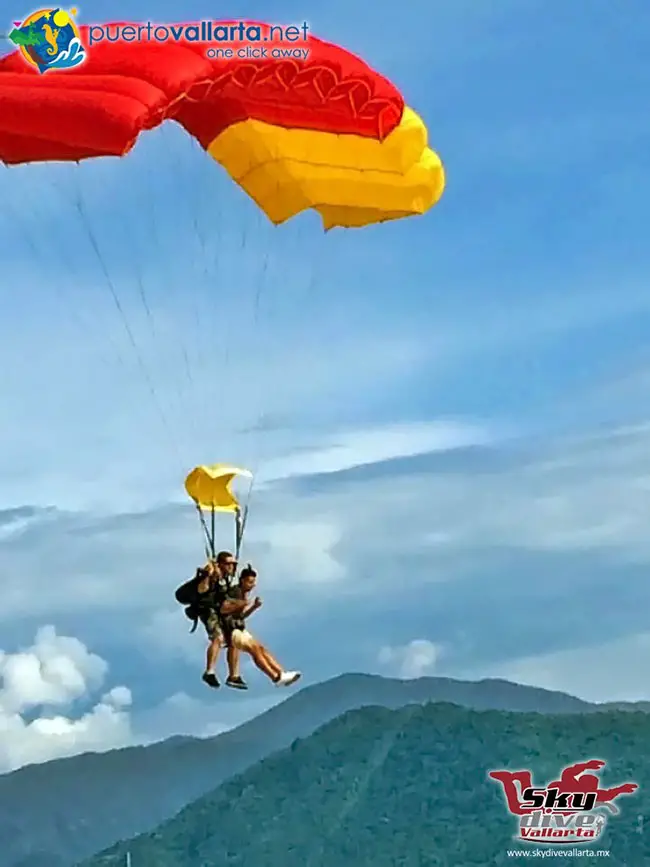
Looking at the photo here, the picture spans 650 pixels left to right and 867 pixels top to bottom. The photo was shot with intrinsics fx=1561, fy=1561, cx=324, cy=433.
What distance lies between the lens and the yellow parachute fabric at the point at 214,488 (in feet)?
70.9

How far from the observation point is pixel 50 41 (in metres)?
20.6

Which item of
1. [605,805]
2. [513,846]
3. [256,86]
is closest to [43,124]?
[256,86]

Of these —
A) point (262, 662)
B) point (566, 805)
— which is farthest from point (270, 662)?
point (566, 805)

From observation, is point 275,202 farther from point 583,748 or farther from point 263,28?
point 583,748

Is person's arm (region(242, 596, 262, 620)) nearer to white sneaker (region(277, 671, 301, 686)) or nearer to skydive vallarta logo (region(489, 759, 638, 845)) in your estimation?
white sneaker (region(277, 671, 301, 686))

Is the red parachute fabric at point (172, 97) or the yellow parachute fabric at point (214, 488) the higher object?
the red parachute fabric at point (172, 97)

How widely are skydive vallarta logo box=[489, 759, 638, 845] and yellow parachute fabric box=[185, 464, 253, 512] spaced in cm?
8741

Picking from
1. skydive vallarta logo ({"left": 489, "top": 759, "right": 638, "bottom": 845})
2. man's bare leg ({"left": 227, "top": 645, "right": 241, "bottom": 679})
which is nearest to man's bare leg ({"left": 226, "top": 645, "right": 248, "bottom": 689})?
man's bare leg ({"left": 227, "top": 645, "right": 241, "bottom": 679})

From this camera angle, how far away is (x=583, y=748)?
19512cm

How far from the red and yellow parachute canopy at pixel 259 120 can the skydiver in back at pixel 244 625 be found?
5.40 m

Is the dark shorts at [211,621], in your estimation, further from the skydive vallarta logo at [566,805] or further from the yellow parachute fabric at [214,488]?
the skydive vallarta logo at [566,805]

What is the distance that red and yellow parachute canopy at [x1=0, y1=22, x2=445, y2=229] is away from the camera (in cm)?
1945

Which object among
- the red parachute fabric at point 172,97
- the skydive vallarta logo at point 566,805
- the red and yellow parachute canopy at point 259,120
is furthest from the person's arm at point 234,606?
the skydive vallarta logo at point 566,805

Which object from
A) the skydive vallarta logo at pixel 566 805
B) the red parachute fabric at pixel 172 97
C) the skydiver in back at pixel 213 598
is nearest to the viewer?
the red parachute fabric at pixel 172 97
